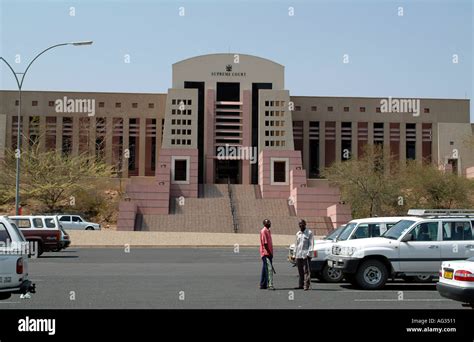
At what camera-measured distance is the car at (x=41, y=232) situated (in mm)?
27484

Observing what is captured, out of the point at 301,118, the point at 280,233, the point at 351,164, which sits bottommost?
the point at 280,233

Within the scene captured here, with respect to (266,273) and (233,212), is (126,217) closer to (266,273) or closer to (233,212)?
(233,212)

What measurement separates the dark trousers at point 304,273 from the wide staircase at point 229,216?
36595mm

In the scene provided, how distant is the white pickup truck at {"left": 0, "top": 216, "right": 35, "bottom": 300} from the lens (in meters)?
10.2

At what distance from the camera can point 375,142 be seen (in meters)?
78.4

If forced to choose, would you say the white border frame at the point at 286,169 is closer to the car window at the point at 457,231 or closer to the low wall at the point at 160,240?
the low wall at the point at 160,240

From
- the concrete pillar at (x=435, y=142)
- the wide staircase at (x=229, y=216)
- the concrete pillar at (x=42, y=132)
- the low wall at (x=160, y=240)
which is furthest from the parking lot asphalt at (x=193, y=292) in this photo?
the concrete pillar at (x=435, y=142)

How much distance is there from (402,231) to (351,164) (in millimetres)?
44520

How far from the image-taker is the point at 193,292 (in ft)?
47.1

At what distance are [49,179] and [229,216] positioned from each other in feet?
55.5

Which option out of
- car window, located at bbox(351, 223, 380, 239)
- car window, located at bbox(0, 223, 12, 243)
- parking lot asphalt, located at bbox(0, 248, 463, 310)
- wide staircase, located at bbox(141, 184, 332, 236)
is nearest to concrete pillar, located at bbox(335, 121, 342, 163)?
wide staircase, located at bbox(141, 184, 332, 236)
